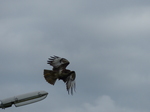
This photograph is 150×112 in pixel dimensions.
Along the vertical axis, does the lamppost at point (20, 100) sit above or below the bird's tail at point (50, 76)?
below

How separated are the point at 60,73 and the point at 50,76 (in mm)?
1691

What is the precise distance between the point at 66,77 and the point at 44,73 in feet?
9.66

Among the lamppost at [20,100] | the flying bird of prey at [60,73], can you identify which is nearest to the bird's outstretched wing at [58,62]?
the flying bird of prey at [60,73]

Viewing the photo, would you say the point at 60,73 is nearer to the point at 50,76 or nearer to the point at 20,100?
the point at 50,76

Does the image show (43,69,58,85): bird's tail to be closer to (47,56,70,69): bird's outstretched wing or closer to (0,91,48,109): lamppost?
(47,56,70,69): bird's outstretched wing

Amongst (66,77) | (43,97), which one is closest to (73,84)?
(66,77)

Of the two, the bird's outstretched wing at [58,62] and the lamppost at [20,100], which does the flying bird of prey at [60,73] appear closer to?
the bird's outstretched wing at [58,62]

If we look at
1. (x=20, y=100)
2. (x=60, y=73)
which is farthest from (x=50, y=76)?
(x=20, y=100)

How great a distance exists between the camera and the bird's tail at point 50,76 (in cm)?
6191

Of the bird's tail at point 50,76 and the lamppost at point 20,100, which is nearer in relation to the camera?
the lamppost at point 20,100

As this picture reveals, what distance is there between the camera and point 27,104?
46.4 m

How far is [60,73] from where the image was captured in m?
63.8

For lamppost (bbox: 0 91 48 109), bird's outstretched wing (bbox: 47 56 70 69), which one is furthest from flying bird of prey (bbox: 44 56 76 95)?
lamppost (bbox: 0 91 48 109)

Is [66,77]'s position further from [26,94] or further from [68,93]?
[26,94]
